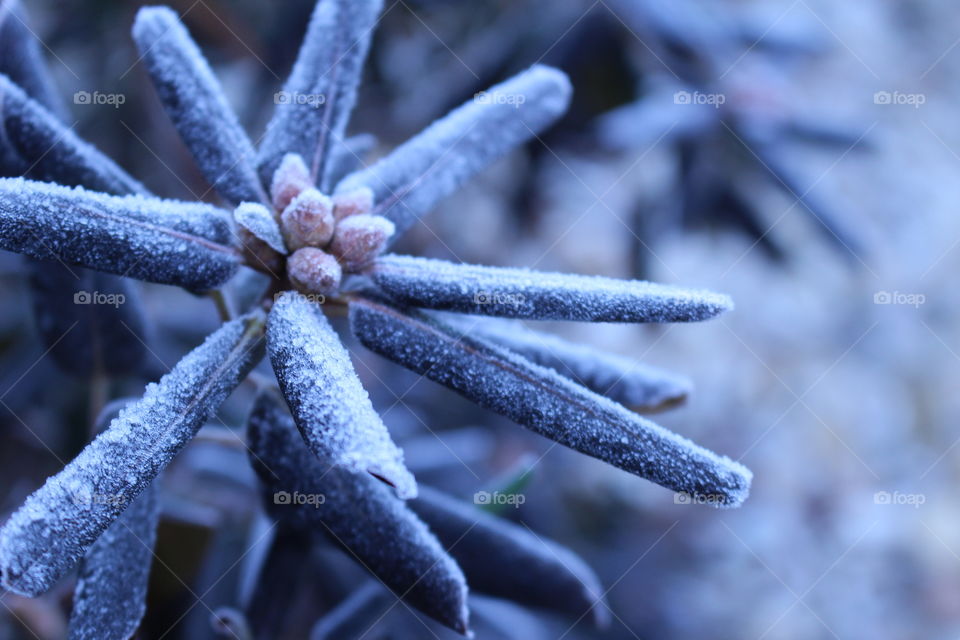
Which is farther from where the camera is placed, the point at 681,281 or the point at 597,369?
the point at 681,281

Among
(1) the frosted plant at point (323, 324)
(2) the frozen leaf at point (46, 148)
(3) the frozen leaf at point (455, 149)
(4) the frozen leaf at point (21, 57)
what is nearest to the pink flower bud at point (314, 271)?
(1) the frosted plant at point (323, 324)

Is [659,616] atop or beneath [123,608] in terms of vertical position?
beneath

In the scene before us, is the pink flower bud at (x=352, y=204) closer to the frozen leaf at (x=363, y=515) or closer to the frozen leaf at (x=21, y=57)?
the frozen leaf at (x=363, y=515)

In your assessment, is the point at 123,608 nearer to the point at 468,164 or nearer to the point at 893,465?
the point at 468,164

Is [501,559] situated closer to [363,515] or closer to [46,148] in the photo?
[363,515]

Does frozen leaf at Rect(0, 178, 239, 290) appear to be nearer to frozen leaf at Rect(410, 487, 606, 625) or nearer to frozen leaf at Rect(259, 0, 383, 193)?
frozen leaf at Rect(259, 0, 383, 193)

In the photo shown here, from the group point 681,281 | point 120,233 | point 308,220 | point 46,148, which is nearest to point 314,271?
point 308,220

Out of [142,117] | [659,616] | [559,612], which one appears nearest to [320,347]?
[559,612]

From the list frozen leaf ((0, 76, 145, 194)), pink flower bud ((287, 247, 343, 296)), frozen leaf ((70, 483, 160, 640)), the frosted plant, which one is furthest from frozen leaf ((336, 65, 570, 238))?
frozen leaf ((70, 483, 160, 640))
